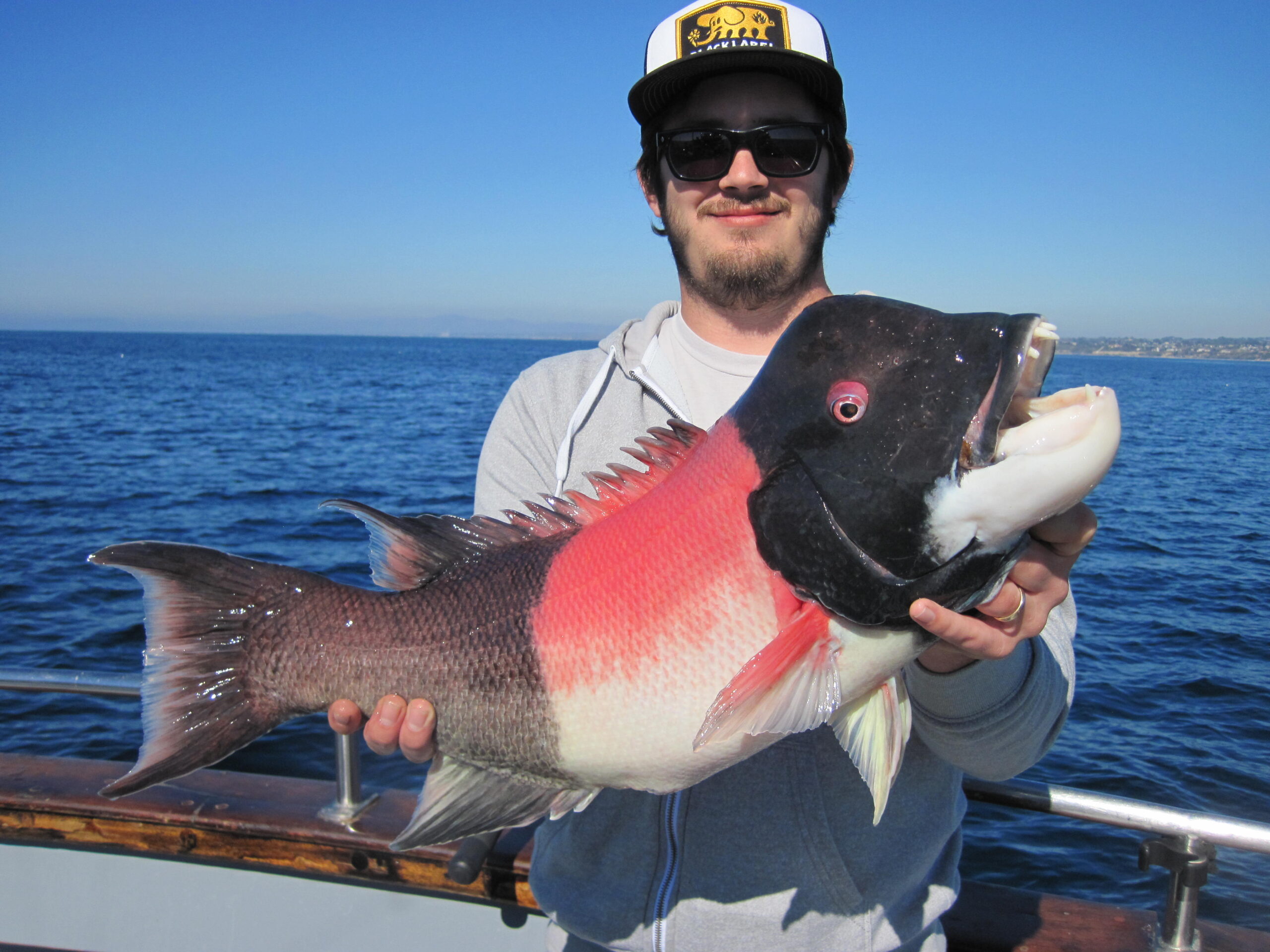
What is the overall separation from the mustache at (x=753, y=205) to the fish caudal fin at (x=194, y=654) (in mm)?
1580

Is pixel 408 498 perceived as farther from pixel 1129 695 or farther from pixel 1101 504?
pixel 1101 504

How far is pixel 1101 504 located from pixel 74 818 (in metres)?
21.3

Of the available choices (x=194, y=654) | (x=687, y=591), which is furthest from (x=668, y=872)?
(x=194, y=654)

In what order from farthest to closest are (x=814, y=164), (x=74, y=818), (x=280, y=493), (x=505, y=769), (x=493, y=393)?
1. (x=493, y=393)
2. (x=280, y=493)
3. (x=74, y=818)
4. (x=814, y=164)
5. (x=505, y=769)

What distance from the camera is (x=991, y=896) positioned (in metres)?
2.79

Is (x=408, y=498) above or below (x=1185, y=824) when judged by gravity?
below

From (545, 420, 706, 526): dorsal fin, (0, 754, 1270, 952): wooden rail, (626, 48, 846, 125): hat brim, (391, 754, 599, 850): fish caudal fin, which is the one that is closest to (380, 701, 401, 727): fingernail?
(391, 754, 599, 850): fish caudal fin

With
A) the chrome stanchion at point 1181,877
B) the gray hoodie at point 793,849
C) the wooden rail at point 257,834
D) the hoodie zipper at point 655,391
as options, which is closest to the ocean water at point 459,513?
the chrome stanchion at point 1181,877

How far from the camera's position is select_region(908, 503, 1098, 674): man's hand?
57.7 inches

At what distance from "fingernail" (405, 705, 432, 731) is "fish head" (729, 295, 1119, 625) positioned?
84cm

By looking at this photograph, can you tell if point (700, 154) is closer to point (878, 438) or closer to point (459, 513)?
point (878, 438)

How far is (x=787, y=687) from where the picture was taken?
1.53 meters

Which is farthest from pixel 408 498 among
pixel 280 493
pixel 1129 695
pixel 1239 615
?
pixel 1239 615

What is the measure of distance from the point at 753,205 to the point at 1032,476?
4.79 feet
